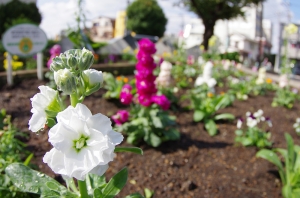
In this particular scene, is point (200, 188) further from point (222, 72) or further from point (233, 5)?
point (233, 5)

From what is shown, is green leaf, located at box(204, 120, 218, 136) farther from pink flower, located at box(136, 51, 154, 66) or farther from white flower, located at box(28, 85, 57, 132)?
white flower, located at box(28, 85, 57, 132)

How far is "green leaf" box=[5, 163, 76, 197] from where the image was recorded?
120 centimetres

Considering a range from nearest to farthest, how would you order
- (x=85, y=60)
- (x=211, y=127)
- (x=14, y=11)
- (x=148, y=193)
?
(x=85, y=60) → (x=148, y=193) → (x=211, y=127) → (x=14, y=11)

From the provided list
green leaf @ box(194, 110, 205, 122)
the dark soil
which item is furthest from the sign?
green leaf @ box(194, 110, 205, 122)

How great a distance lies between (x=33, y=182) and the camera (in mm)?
1276

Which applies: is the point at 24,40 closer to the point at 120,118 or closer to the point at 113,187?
the point at 120,118

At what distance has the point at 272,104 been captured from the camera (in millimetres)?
4738

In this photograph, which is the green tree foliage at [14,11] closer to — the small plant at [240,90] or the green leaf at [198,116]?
the small plant at [240,90]

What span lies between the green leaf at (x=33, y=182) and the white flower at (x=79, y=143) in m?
0.29

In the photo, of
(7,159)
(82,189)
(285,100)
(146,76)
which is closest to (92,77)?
(82,189)

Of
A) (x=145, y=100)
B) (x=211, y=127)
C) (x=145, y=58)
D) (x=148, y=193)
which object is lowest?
(x=211, y=127)

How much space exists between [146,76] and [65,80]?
1.64 m

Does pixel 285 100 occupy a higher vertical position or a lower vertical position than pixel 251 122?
lower

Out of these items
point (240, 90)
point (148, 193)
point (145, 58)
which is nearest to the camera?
point (148, 193)
